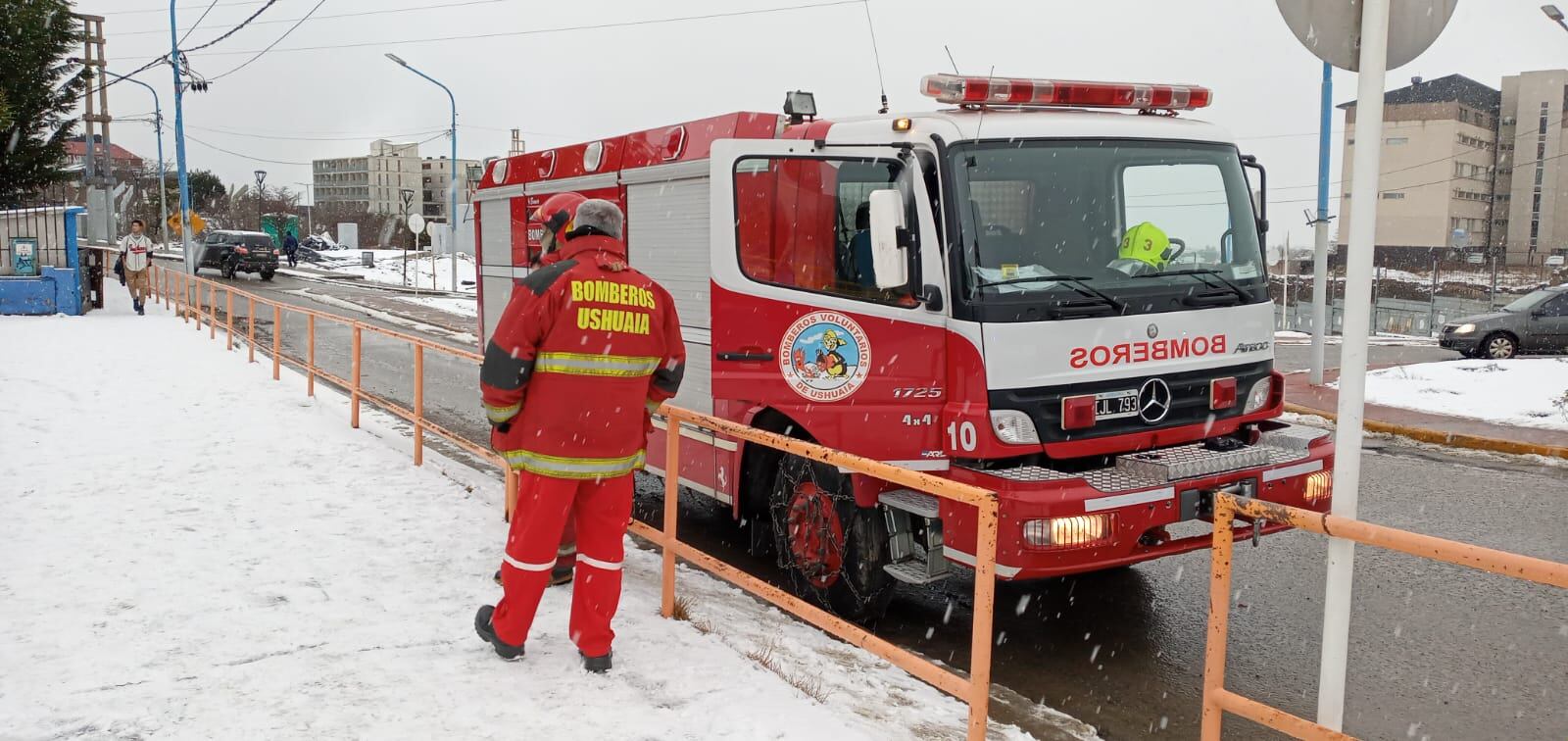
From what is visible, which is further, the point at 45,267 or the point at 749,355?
the point at 45,267

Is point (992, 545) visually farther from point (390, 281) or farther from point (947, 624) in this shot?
point (390, 281)

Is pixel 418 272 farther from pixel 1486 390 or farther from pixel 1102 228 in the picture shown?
pixel 1102 228

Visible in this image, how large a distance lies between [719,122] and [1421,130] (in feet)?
242

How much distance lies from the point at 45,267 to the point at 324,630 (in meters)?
19.2

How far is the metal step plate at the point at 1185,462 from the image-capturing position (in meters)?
4.70

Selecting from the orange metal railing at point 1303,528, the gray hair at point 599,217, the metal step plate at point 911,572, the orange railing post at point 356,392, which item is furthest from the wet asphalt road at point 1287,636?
the orange railing post at point 356,392

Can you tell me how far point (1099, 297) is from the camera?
16.1 ft

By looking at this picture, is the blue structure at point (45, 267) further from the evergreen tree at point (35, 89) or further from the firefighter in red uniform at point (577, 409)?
the firefighter in red uniform at point (577, 409)

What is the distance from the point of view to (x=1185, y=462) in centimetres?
482

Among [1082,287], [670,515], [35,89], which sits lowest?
[670,515]

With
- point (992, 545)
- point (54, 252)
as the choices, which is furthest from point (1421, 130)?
point (992, 545)

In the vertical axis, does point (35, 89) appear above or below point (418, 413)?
above

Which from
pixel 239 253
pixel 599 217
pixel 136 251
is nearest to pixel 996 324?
pixel 599 217

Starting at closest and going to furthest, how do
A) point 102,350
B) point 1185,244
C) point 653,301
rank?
point 653,301 < point 1185,244 < point 102,350
